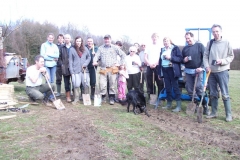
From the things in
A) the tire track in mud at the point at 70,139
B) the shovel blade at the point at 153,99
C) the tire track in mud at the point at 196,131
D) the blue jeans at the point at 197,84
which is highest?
the blue jeans at the point at 197,84

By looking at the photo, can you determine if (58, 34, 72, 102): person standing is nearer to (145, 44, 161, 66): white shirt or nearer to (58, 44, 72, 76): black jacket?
(58, 44, 72, 76): black jacket

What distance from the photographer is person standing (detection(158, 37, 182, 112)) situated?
620 cm

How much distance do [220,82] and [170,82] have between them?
1444 millimetres

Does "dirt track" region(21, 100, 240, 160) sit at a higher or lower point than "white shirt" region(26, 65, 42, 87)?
lower

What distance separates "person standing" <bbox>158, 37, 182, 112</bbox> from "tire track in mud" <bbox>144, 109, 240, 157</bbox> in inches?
27.3

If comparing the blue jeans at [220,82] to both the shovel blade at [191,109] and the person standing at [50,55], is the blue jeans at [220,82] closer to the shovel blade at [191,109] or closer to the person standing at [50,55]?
the shovel blade at [191,109]

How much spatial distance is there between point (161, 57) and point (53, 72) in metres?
3.26

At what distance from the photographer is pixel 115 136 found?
14.1 feet

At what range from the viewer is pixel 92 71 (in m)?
7.72

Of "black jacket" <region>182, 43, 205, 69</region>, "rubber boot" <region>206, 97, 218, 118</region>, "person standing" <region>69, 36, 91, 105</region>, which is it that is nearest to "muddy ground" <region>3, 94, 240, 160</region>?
"rubber boot" <region>206, 97, 218, 118</region>

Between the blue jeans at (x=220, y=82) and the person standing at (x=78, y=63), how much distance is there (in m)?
3.46

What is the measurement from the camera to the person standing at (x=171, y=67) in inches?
244

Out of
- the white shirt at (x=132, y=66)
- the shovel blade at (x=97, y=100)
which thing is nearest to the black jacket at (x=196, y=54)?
the white shirt at (x=132, y=66)

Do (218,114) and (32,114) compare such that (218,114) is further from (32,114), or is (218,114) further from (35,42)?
(35,42)
